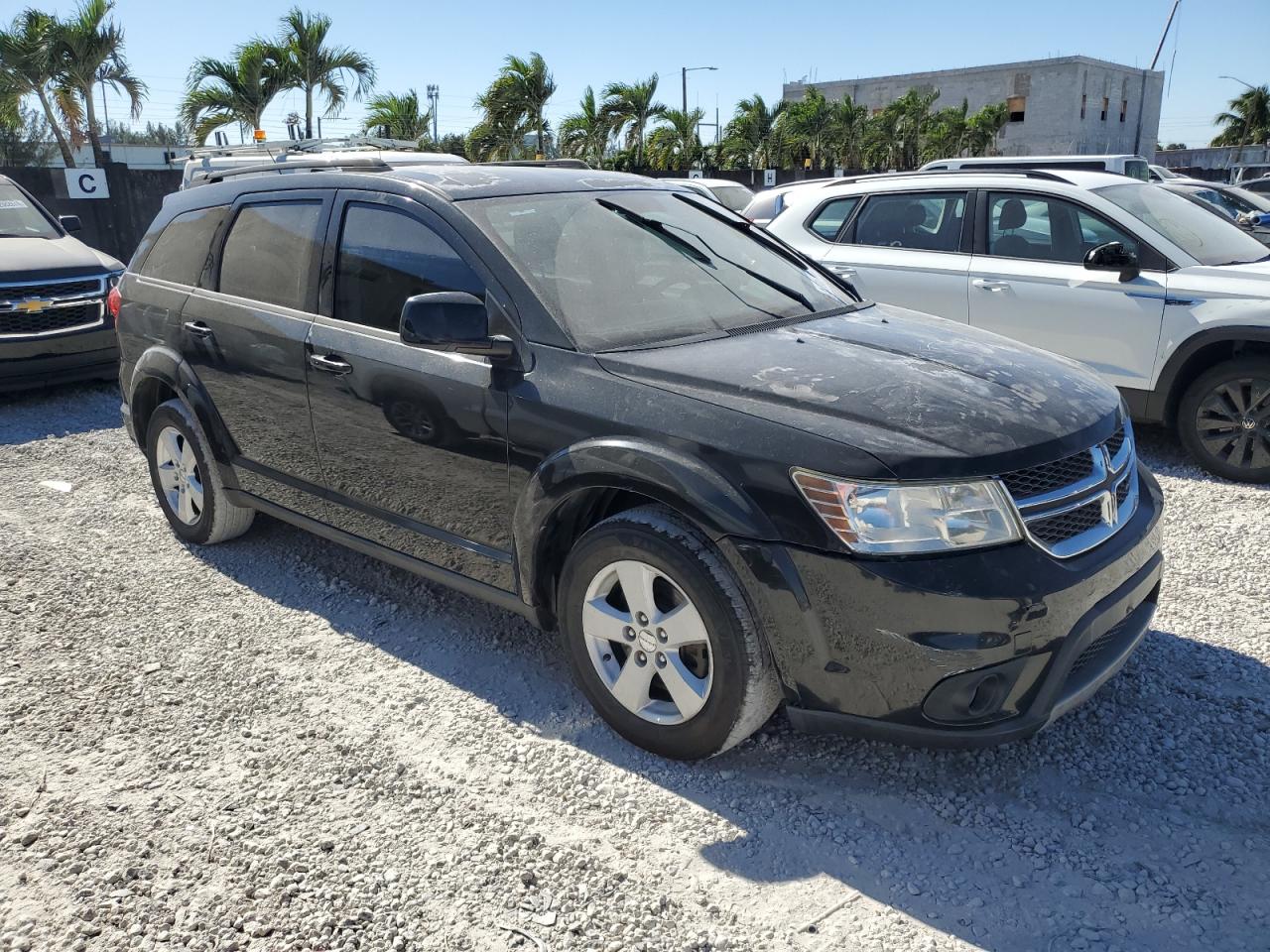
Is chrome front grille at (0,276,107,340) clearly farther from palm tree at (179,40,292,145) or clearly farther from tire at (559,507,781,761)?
palm tree at (179,40,292,145)

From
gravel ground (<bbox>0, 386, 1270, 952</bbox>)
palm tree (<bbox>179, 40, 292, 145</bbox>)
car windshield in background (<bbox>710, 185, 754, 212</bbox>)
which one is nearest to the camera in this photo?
gravel ground (<bbox>0, 386, 1270, 952</bbox>)

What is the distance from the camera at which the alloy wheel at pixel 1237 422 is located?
5.86 m

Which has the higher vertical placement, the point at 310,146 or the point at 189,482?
the point at 310,146

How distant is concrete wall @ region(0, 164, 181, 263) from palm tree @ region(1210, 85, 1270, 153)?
75.2 m

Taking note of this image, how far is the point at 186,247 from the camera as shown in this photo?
4918 millimetres

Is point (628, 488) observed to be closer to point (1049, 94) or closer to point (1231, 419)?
point (1231, 419)

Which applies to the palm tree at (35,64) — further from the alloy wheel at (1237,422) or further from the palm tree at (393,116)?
the alloy wheel at (1237,422)

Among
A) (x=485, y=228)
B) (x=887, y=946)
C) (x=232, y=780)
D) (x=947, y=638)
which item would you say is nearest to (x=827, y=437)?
(x=947, y=638)

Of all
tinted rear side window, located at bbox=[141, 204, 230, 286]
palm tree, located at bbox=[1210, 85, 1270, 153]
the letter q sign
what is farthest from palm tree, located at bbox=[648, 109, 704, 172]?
palm tree, located at bbox=[1210, 85, 1270, 153]

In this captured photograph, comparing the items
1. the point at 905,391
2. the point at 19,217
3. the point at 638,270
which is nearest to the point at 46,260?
the point at 19,217

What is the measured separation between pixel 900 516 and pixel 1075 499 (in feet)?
1.96

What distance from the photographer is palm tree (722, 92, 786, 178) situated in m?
41.8

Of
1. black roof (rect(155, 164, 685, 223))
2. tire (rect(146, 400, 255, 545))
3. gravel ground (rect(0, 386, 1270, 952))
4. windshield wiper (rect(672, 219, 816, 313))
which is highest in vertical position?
black roof (rect(155, 164, 685, 223))

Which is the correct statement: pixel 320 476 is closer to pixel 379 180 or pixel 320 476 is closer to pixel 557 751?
pixel 379 180
